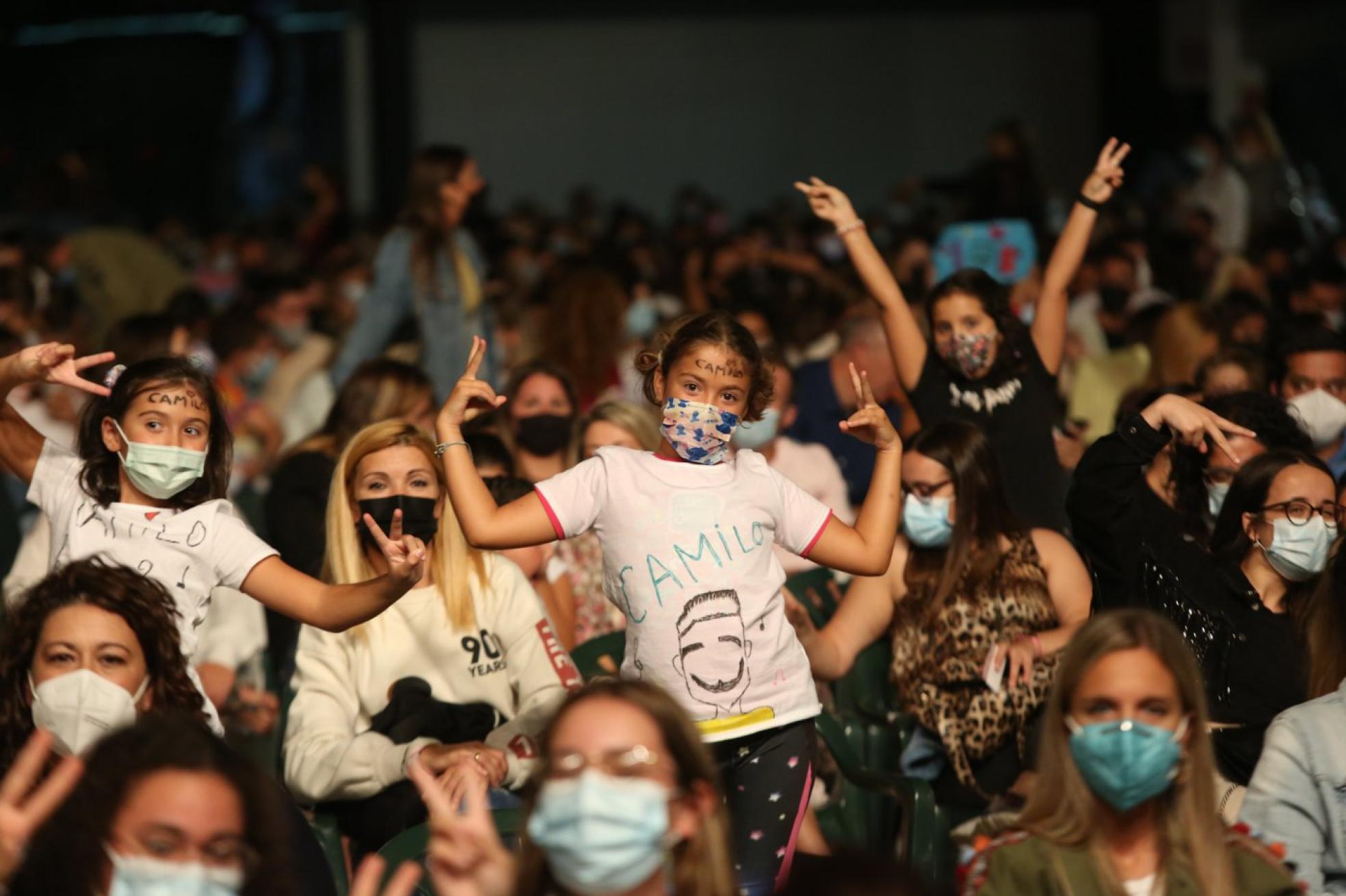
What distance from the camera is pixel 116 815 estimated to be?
9.30 feet

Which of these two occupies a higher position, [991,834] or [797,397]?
[797,397]

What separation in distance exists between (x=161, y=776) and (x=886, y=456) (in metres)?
1.87

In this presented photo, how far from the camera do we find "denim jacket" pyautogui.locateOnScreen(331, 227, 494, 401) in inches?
302

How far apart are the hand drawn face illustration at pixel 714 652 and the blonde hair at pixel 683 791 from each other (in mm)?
994

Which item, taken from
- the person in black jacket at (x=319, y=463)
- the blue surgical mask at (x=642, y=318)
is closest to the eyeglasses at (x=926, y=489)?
the person in black jacket at (x=319, y=463)

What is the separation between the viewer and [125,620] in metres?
3.64

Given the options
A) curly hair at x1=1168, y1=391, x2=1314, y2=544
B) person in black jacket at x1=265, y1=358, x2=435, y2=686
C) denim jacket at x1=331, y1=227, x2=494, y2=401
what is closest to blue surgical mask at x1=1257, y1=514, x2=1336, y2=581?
curly hair at x1=1168, y1=391, x2=1314, y2=544

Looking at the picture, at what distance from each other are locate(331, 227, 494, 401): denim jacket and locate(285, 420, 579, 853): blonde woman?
2.90m

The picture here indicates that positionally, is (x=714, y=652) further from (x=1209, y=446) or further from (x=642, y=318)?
(x=642, y=318)

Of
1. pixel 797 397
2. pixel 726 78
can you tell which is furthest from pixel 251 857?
pixel 726 78

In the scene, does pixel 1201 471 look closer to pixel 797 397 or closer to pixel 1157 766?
pixel 1157 766

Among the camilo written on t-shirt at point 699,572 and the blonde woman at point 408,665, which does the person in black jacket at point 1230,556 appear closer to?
the camilo written on t-shirt at point 699,572

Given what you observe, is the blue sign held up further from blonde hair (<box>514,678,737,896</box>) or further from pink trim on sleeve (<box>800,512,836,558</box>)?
blonde hair (<box>514,678,737,896</box>)

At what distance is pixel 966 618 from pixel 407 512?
5.01 feet
